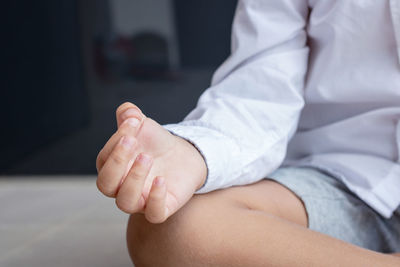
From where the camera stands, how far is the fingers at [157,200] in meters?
0.42

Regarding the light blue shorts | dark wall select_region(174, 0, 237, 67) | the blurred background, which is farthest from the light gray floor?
dark wall select_region(174, 0, 237, 67)

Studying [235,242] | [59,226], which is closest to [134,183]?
[235,242]

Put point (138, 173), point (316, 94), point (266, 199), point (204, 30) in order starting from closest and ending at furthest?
point (138, 173) < point (266, 199) < point (316, 94) < point (204, 30)

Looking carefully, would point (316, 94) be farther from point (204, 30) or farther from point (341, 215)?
point (204, 30)

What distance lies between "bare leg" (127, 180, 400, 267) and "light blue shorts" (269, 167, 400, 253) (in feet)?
0.33

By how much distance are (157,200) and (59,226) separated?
1.86ft

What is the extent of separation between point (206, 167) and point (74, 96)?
961 millimetres

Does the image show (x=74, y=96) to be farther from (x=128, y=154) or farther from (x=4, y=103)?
(x=128, y=154)

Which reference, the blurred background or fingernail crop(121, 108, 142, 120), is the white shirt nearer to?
fingernail crop(121, 108, 142, 120)

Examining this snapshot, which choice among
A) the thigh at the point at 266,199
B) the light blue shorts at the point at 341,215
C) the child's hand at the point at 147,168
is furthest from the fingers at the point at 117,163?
the light blue shorts at the point at 341,215

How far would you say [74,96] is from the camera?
1394mm

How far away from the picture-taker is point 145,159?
0.42 m

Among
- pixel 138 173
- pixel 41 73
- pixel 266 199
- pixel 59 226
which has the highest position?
pixel 138 173

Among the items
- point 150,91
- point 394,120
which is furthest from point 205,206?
point 150,91
